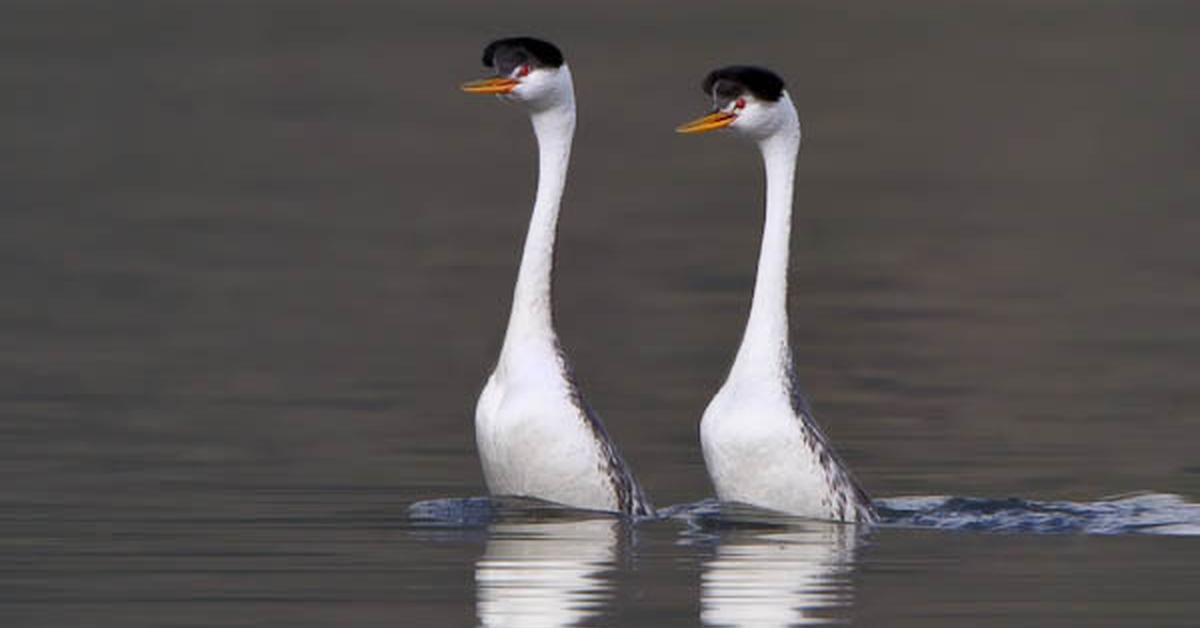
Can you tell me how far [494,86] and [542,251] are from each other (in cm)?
71

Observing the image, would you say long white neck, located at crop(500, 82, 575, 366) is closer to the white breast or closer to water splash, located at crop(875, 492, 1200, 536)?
the white breast

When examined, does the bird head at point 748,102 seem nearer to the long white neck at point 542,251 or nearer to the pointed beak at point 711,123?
the pointed beak at point 711,123

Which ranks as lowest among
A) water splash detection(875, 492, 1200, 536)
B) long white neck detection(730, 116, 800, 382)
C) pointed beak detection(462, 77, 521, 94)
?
water splash detection(875, 492, 1200, 536)

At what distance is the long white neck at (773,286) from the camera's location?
17094 mm

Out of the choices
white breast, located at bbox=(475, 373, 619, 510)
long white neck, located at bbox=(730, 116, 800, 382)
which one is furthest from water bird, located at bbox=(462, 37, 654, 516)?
long white neck, located at bbox=(730, 116, 800, 382)

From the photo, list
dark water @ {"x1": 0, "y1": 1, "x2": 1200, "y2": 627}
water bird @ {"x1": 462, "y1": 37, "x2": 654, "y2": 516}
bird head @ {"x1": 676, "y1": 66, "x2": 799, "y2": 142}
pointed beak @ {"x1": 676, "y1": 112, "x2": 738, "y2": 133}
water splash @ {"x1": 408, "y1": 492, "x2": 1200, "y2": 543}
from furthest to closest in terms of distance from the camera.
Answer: bird head @ {"x1": 676, "y1": 66, "x2": 799, "y2": 142}
pointed beak @ {"x1": 676, "y1": 112, "x2": 738, "y2": 133}
water bird @ {"x1": 462, "y1": 37, "x2": 654, "y2": 516}
water splash @ {"x1": 408, "y1": 492, "x2": 1200, "y2": 543}
dark water @ {"x1": 0, "y1": 1, "x2": 1200, "y2": 627}

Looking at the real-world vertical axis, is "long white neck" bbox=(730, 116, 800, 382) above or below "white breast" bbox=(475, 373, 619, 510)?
above

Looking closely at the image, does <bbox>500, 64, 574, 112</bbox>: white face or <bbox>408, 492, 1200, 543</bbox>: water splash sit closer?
<bbox>408, 492, 1200, 543</bbox>: water splash

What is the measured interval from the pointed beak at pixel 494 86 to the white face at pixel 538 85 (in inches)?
0.8

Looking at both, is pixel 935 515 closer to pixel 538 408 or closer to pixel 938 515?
pixel 938 515

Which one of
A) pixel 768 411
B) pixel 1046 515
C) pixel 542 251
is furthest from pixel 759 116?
pixel 1046 515

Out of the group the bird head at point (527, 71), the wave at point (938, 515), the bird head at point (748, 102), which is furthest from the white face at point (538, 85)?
the wave at point (938, 515)

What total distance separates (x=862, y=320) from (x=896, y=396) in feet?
15.2

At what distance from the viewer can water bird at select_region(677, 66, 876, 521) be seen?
17000 mm
